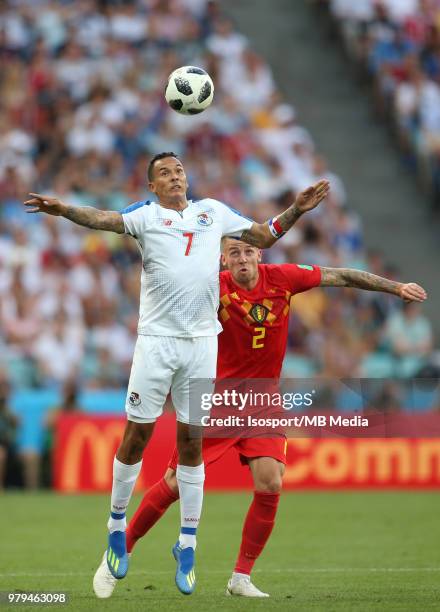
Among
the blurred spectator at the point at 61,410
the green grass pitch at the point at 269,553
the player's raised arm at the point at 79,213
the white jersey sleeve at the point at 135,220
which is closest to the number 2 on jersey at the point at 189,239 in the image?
the white jersey sleeve at the point at 135,220

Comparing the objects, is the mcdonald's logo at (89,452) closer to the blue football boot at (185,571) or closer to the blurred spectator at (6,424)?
the blurred spectator at (6,424)

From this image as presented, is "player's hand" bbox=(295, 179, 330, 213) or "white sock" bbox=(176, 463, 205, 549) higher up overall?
"player's hand" bbox=(295, 179, 330, 213)

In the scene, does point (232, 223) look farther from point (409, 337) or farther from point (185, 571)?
point (409, 337)

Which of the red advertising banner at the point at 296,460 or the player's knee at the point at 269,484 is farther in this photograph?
the red advertising banner at the point at 296,460

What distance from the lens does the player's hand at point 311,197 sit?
8852 millimetres

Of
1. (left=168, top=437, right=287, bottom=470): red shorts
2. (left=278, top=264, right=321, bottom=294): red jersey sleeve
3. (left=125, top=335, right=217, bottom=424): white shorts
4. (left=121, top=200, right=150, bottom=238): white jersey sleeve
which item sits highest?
(left=121, top=200, right=150, bottom=238): white jersey sleeve

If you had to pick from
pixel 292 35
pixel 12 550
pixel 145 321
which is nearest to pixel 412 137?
pixel 292 35

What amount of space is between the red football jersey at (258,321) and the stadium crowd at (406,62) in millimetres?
13071

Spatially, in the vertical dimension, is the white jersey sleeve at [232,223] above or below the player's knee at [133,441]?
above

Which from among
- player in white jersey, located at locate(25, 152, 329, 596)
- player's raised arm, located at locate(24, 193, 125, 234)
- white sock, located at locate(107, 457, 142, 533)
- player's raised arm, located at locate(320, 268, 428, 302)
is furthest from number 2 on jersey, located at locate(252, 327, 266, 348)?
player's raised arm, located at locate(24, 193, 125, 234)

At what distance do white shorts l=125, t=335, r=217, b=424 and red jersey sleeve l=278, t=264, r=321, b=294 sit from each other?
1053 millimetres

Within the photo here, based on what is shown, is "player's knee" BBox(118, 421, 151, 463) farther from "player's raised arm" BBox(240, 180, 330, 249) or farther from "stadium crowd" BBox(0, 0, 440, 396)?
"stadium crowd" BBox(0, 0, 440, 396)

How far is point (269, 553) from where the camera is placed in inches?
469

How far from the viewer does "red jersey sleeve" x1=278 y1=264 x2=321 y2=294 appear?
31.3 feet
